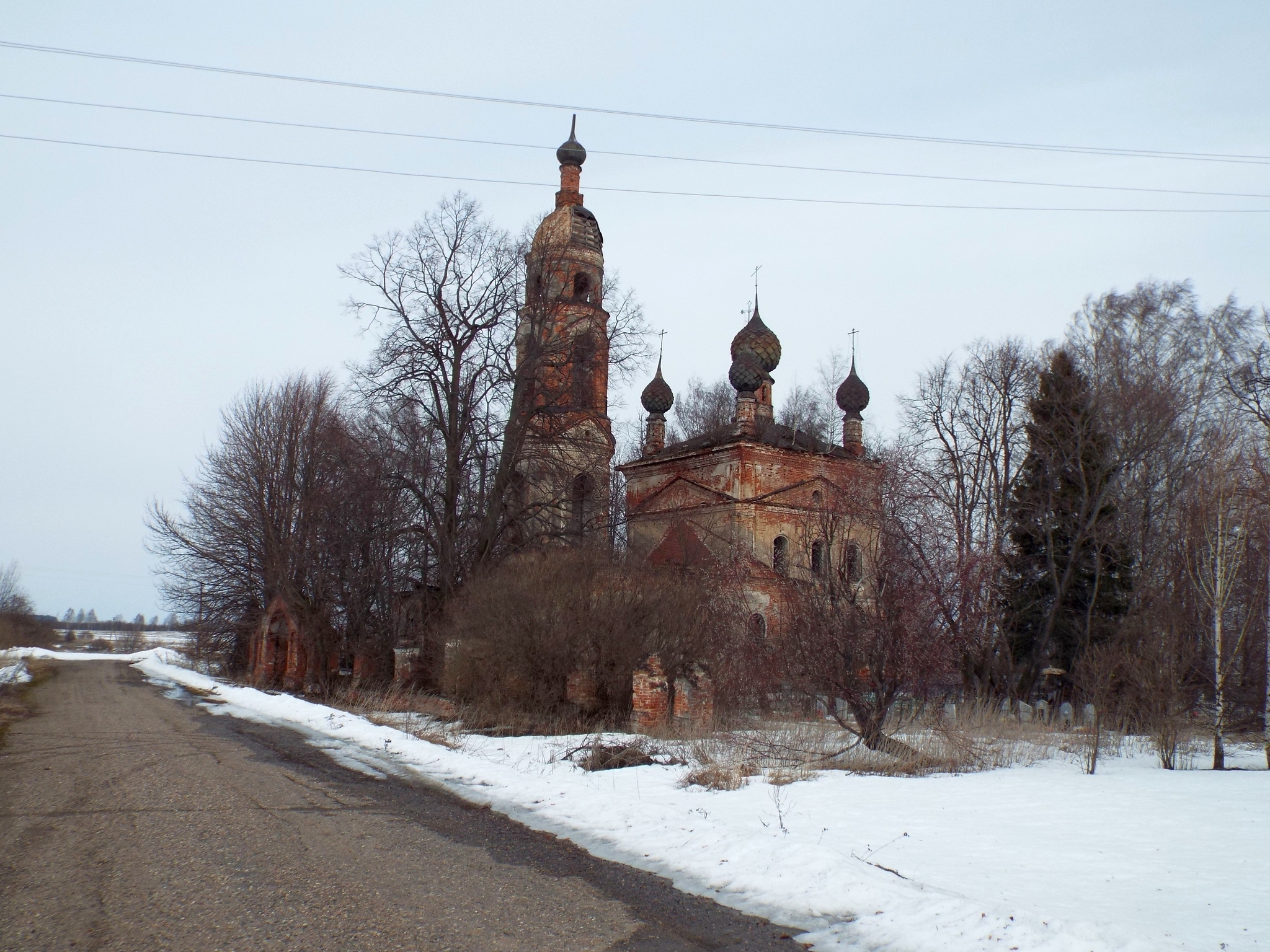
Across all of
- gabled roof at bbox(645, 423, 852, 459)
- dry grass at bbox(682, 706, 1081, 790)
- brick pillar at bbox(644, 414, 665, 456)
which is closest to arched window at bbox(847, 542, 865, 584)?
dry grass at bbox(682, 706, 1081, 790)

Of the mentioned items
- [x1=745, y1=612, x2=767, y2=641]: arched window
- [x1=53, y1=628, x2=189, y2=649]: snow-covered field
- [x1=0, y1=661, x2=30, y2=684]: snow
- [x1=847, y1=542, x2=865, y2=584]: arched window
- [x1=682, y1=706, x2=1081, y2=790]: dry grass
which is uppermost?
[x1=847, y1=542, x2=865, y2=584]: arched window

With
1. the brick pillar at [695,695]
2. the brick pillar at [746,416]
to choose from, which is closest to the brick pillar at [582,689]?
the brick pillar at [695,695]

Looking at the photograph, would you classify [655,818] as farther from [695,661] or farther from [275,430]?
[275,430]

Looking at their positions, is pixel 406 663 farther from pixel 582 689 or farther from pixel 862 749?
pixel 862 749

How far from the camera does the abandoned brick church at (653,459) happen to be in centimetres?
2514

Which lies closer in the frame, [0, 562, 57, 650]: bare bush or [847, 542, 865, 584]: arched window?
[847, 542, 865, 584]: arched window

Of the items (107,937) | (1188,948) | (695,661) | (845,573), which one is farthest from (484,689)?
(1188,948)

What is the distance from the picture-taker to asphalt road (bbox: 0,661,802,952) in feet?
16.6

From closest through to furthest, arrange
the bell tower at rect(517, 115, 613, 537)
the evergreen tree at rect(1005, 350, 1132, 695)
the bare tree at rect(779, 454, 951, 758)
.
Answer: the bare tree at rect(779, 454, 951, 758), the bell tower at rect(517, 115, 613, 537), the evergreen tree at rect(1005, 350, 1132, 695)

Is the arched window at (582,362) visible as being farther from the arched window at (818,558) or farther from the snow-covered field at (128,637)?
the snow-covered field at (128,637)

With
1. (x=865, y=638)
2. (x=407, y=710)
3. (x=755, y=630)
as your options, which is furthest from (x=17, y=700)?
(x=865, y=638)

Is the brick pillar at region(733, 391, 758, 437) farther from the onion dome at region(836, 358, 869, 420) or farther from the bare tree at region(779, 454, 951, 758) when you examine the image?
the bare tree at region(779, 454, 951, 758)

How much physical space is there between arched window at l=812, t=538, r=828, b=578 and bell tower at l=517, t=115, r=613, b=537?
1010 cm

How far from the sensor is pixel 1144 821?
27.8 feet
